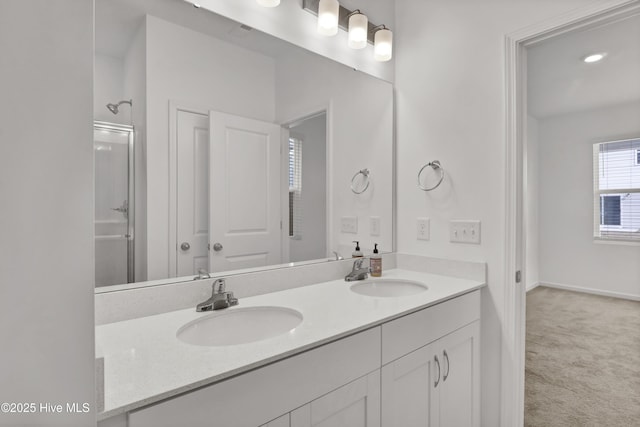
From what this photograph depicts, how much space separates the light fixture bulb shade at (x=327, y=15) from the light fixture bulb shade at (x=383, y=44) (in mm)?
352

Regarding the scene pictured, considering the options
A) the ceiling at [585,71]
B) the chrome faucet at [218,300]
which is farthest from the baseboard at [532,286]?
the chrome faucet at [218,300]

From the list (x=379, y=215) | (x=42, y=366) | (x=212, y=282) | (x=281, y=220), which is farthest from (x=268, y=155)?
(x=42, y=366)

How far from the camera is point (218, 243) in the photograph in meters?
1.35

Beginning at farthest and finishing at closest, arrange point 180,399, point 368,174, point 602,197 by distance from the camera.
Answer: point 602,197 < point 368,174 < point 180,399

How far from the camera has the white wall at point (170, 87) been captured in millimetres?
1184

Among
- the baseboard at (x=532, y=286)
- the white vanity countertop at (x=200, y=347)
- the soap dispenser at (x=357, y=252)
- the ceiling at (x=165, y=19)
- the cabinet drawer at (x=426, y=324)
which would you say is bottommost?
the baseboard at (x=532, y=286)

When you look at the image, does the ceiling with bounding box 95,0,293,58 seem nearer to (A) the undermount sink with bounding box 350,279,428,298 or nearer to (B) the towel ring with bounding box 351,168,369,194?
(B) the towel ring with bounding box 351,168,369,194

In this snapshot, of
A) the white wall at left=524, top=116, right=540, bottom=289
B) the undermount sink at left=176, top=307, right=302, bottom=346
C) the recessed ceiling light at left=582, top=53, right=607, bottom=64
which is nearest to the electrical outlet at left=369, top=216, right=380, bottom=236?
the undermount sink at left=176, top=307, right=302, bottom=346

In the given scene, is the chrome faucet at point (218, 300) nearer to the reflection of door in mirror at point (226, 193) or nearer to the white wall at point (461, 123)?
the reflection of door in mirror at point (226, 193)

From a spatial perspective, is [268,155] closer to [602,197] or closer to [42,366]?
[42,366]

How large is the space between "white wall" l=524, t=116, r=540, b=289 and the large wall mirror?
417 cm

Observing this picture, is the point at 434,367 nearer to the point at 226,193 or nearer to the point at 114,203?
the point at 226,193

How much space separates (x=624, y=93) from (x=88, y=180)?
531cm

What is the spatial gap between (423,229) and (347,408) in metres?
1.14
